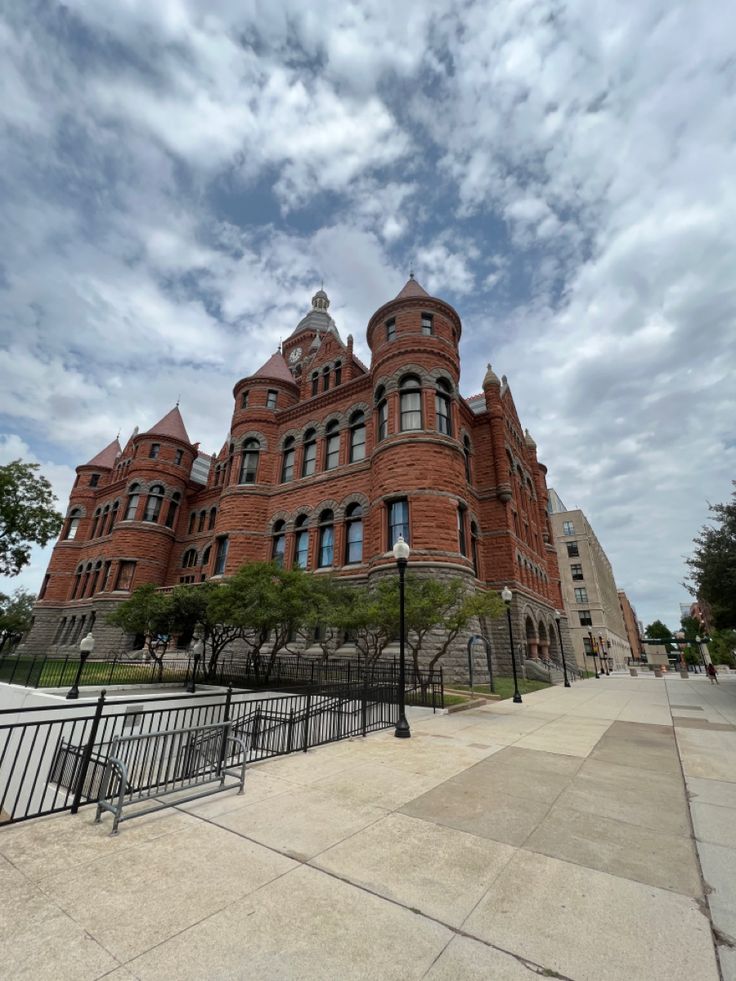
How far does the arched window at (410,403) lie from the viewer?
834 inches

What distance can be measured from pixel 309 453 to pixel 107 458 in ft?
91.5

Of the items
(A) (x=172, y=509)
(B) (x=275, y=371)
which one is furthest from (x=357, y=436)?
(A) (x=172, y=509)

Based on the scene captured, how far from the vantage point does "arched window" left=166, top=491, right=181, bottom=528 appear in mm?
35719

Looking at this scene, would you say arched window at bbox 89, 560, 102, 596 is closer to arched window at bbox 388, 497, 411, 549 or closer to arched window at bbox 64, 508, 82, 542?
arched window at bbox 64, 508, 82, 542

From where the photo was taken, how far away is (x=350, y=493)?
2323 cm

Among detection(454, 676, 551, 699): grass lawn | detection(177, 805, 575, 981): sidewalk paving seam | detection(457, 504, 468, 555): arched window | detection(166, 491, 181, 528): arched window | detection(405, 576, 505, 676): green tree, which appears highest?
detection(166, 491, 181, 528): arched window

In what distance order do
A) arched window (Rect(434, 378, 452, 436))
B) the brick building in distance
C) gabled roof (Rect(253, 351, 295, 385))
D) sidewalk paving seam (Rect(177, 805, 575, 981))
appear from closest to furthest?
1. sidewalk paving seam (Rect(177, 805, 575, 981))
2. the brick building in distance
3. arched window (Rect(434, 378, 452, 436))
4. gabled roof (Rect(253, 351, 295, 385))

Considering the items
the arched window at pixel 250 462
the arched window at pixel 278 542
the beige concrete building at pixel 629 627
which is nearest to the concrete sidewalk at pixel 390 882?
the arched window at pixel 278 542

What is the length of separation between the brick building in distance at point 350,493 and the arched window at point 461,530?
0.31 feet

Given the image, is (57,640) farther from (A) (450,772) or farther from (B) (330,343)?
(A) (450,772)

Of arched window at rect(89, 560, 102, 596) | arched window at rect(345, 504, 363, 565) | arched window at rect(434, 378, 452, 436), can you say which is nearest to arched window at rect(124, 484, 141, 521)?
arched window at rect(89, 560, 102, 596)

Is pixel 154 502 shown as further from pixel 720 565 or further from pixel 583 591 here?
pixel 583 591

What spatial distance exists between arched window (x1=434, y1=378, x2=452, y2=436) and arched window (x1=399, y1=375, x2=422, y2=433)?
33.9 inches

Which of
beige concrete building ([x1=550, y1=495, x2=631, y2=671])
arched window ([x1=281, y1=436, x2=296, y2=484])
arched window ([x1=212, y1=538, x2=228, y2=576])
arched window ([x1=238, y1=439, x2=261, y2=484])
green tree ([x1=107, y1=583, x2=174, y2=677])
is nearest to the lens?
green tree ([x1=107, y1=583, x2=174, y2=677])
